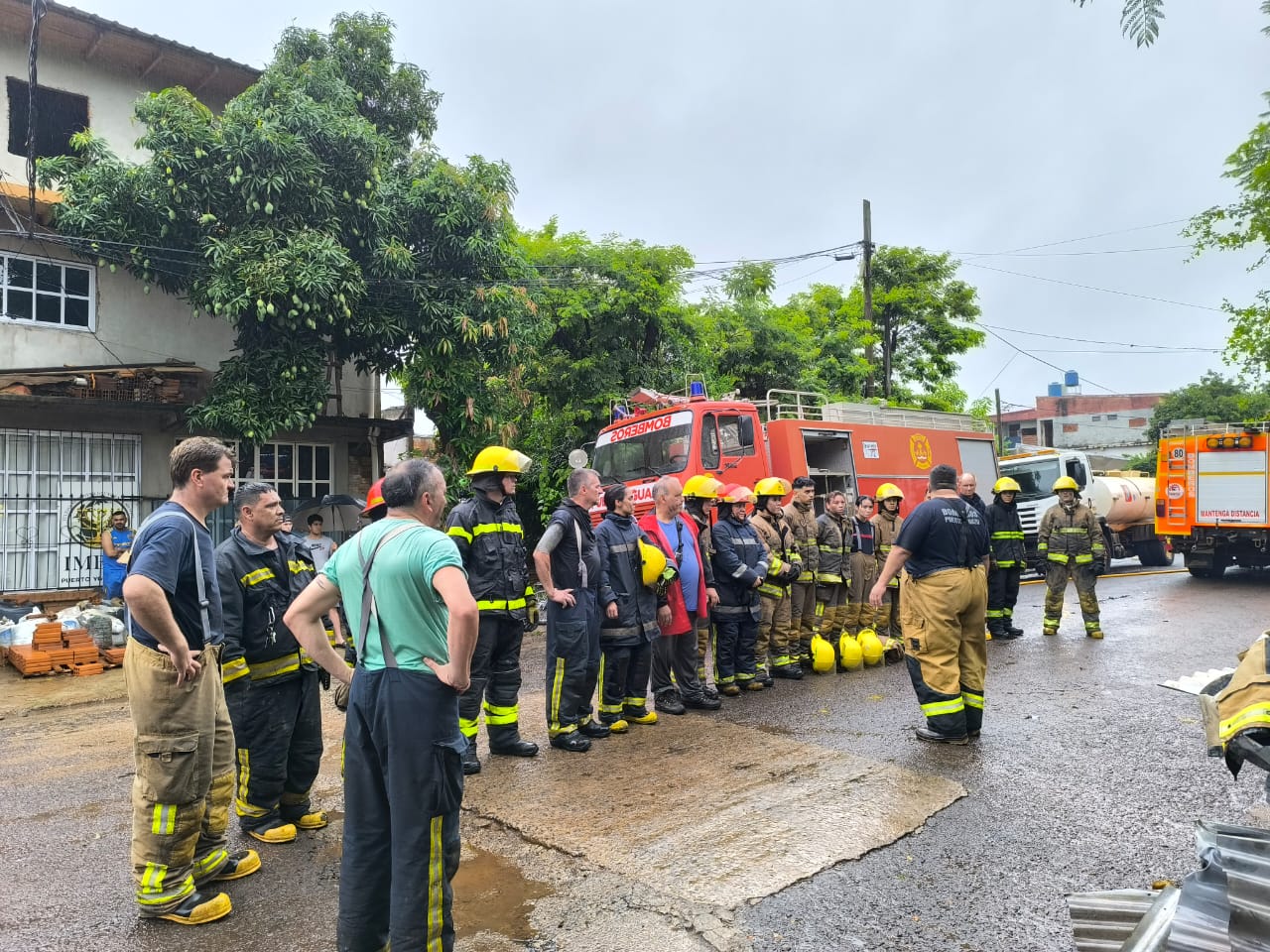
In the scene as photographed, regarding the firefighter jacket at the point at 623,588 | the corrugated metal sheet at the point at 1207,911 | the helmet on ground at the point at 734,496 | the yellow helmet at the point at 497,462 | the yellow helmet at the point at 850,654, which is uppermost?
the yellow helmet at the point at 497,462

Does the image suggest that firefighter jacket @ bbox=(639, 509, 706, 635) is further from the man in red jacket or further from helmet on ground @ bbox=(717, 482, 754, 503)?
helmet on ground @ bbox=(717, 482, 754, 503)

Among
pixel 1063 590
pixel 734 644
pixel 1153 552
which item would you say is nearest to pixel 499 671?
pixel 734 644

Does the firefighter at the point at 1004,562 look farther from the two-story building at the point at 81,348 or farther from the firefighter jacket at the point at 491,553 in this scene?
the two-story building at the point at 81,348

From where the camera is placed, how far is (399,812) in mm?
2650

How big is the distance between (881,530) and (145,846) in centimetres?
790

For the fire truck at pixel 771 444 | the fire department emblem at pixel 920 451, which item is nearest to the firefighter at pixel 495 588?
the fire truck at pixel 771 444

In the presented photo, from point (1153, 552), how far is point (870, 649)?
15.9m

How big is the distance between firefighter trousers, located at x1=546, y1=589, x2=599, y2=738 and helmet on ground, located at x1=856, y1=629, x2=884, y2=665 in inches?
146

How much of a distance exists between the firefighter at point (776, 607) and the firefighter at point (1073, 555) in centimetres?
393

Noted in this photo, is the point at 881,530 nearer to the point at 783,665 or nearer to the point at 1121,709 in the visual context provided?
the point at 783,665

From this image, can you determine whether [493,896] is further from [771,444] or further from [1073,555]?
[1073,555]

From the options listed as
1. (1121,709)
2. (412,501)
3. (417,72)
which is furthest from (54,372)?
(1121,709)

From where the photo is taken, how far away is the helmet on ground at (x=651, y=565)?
6.04 m

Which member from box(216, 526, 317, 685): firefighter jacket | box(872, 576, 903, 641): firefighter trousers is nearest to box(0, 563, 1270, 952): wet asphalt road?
box(216, 526, 317, 685): firefighter jacket
